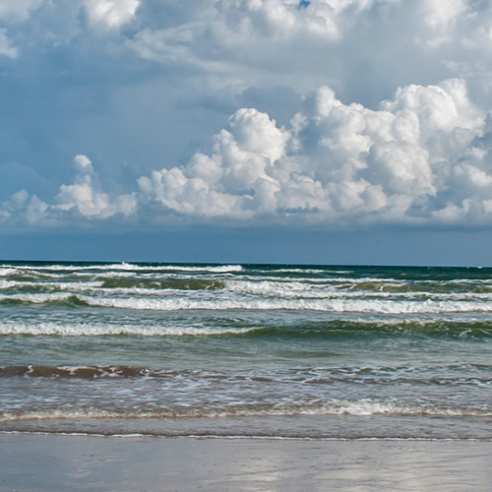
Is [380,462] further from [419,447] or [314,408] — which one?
[314,408]

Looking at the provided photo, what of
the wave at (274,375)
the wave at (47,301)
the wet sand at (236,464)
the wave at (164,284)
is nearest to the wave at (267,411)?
the wet sand at (236,464)

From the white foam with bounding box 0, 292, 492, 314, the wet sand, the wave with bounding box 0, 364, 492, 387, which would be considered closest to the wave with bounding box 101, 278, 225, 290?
the white foam with bounding box 0, 292, 492, 314

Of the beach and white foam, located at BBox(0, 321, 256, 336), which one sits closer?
the beach

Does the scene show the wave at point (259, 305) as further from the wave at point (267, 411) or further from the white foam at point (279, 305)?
the wave at point (267, 411)

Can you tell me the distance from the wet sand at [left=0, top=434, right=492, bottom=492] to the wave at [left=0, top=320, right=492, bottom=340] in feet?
36.2

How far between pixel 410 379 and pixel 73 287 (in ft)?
85.6

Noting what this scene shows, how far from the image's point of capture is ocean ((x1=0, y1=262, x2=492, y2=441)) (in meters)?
10.5

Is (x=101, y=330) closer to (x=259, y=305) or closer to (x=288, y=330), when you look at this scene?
(x=288, y=330)

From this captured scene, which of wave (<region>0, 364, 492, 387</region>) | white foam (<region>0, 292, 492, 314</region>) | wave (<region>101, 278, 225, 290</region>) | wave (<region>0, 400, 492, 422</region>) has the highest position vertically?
wave (<region>101, 278, 225, 290</region>)

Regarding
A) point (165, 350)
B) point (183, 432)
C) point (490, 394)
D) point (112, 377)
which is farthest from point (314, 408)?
point (165, 350)

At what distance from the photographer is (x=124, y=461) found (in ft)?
27.0

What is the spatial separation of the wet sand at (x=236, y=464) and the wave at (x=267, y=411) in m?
1.28

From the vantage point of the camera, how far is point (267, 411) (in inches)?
440

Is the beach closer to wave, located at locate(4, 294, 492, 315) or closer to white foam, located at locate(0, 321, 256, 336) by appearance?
white foam, located at locate(0, 321, 256, 336)
